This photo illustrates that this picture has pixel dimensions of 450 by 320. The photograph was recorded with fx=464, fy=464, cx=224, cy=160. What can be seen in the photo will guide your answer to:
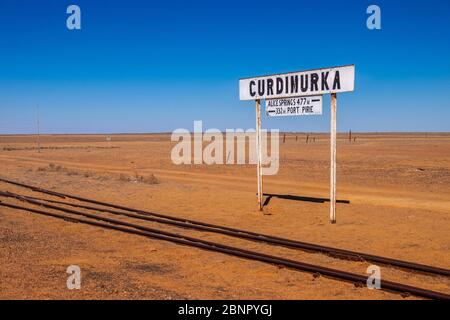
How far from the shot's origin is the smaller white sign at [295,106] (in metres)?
11.6

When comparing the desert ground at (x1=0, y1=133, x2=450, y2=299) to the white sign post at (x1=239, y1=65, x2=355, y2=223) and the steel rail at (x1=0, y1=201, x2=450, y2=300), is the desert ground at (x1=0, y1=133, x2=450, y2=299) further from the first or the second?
the white sign post at (x1=239, y1=65, x2=355, y2=223)

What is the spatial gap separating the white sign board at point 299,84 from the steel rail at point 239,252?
15.7ft

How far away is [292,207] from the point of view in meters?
14.3

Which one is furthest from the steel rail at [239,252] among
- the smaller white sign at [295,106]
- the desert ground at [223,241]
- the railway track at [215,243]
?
the smaller white sign at [295,106]

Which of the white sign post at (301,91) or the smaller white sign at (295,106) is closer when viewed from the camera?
the white sign post at (301,91)

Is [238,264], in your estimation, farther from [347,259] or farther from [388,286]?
[388,286]

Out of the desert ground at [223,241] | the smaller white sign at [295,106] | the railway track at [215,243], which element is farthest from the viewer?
the smaller white sign at [295,106]

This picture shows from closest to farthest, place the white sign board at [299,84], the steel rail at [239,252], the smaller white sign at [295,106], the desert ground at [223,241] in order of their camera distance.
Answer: the steel rail at [239,252], the desert ground at [223,241], the white sign board at [299,84], the smaller white sign at [295,106]

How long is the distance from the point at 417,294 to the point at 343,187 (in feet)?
45.4

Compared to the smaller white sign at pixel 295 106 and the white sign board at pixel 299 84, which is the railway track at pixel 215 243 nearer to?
the smaller white sign at pixel 295 106

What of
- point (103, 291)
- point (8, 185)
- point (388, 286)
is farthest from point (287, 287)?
point (8, 185)

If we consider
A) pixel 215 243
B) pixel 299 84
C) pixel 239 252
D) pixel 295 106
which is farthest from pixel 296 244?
pixel 299 84

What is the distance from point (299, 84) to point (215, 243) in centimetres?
499

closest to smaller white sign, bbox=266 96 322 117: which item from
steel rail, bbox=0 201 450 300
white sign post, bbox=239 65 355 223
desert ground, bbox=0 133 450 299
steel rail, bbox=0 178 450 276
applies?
white sign post, bbox=239 65 355 223
